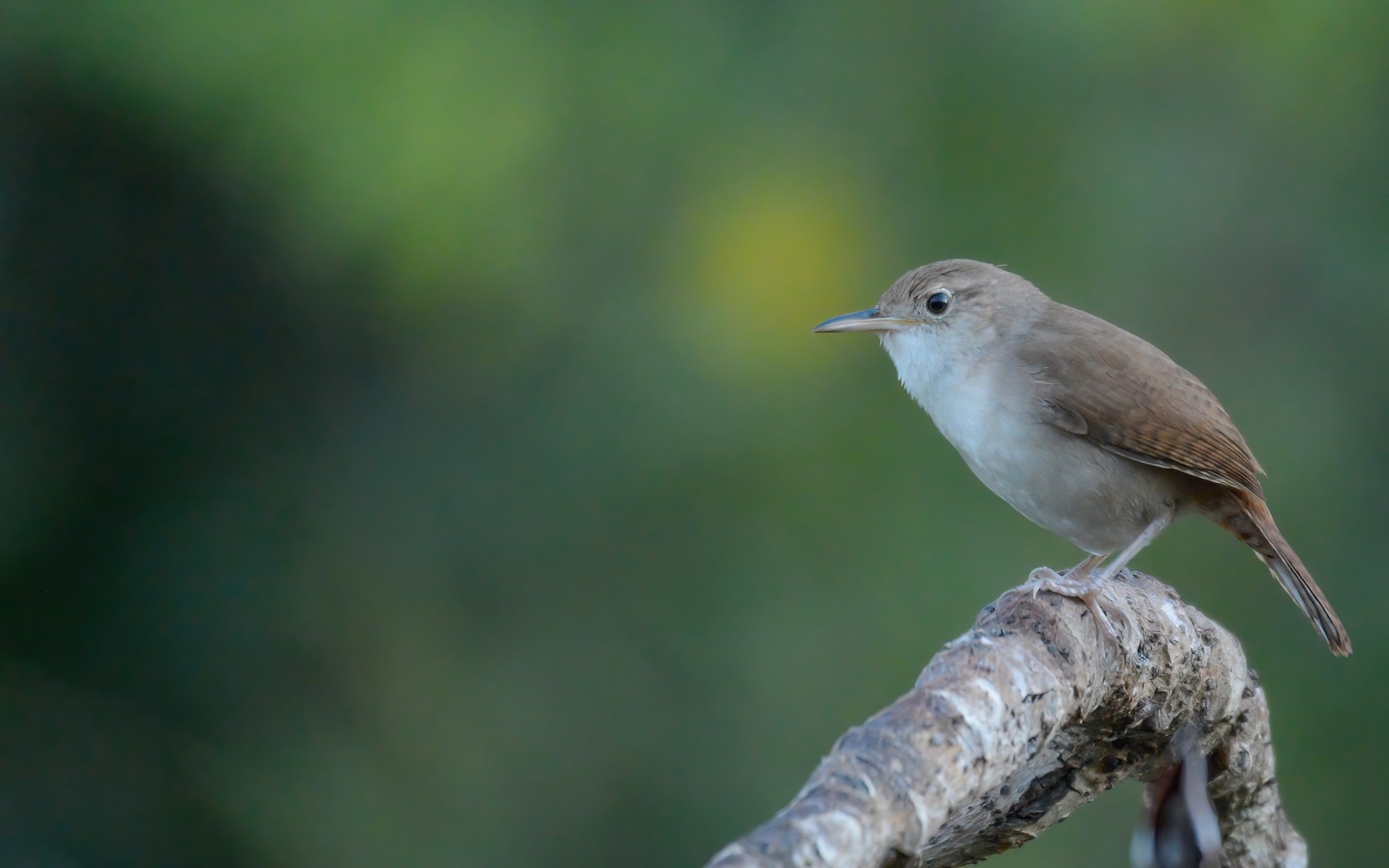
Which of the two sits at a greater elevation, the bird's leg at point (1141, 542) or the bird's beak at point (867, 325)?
the bird's beak at point (867, 325)

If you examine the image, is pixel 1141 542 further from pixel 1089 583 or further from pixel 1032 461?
pixel 1089 583

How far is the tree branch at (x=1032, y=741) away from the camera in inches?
68.8

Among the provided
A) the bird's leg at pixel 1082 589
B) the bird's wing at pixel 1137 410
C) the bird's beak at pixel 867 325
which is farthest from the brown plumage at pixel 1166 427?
the bird's leg at pixel 1082 589

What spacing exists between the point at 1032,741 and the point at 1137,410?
1.30 m

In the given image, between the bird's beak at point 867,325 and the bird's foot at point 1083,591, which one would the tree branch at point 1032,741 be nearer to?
the bird's foot at point 1083,591

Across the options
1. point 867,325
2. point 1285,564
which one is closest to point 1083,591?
point 1285,564

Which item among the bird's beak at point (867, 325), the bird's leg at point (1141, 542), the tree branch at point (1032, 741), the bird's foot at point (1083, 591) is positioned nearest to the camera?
the tree branch at point (1032, 741)

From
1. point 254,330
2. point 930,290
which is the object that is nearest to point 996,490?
point 930,290

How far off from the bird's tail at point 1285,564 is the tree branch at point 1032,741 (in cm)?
29

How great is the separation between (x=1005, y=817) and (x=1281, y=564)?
47.2 inches

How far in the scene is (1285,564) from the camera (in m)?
3.25

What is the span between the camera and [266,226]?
4.21 m

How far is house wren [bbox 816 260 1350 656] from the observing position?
3.21 m

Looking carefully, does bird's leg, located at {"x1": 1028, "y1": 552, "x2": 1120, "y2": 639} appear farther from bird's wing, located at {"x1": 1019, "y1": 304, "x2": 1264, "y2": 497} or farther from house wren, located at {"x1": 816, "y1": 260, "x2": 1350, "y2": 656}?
bird's wing, located at {"x1": 1019, "y1": 304, "x2": 1264, "y2": 497}
